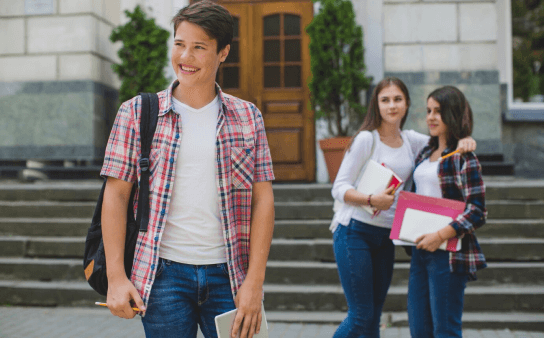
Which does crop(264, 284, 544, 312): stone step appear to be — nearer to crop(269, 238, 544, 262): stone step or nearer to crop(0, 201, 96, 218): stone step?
crop(269, 238, 544, 262): stone step

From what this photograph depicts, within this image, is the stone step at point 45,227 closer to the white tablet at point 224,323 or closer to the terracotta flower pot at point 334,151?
the terracotta flower pot at point 334,151

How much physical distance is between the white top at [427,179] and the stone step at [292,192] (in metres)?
3.41

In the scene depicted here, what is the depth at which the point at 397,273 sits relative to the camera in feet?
17.8

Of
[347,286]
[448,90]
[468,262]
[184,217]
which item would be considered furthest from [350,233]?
[184,217]

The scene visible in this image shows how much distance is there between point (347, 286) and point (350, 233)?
1.00 feet

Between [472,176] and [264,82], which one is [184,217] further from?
[264,82]

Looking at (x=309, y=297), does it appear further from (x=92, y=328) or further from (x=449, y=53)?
(x=449, y=53)

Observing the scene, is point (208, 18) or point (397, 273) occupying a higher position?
point (208, 18)

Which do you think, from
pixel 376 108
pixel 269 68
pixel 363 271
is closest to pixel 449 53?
pixel 269 68

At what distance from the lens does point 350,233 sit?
3172 mm

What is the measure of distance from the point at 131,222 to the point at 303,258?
4.07 m

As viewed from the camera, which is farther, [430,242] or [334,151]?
[334,151]

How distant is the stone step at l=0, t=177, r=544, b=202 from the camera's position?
622 cm

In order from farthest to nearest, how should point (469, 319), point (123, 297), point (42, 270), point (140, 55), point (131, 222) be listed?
point (140, 55) < point (42, 270) < point (469, 319) < point (131, 222) < point (123, 297)
